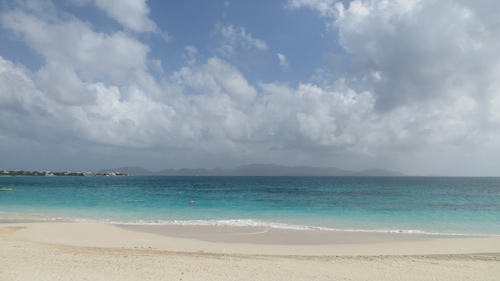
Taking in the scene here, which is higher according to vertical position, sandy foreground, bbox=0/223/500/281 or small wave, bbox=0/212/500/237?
sandy foreground, bbox=0/223/500/281

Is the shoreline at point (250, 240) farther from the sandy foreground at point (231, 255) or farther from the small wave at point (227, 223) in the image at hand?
the small wave at point (227, 223)

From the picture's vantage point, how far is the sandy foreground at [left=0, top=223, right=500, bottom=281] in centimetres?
Result: 925

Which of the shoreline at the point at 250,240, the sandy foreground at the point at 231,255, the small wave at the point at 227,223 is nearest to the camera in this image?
the sandy foreground at the point at 231,255

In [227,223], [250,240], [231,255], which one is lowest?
[227,223]

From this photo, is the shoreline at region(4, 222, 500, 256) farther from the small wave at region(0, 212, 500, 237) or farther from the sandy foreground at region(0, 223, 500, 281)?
the small wave at region(0, 212, 500, 237)

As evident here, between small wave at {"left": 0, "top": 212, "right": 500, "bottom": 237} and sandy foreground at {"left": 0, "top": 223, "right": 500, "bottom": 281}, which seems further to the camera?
small wave at {"left": 0, "top": 212, "right": 500, "bottom": 237}

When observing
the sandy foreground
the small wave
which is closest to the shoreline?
the sandy foreground

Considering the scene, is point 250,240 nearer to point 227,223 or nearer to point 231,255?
point 231,255

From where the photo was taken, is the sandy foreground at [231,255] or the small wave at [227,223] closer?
the sandy foreground at [231,255]

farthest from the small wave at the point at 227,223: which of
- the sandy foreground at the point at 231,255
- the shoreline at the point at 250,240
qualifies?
the sandy foreground at the point at 231,255

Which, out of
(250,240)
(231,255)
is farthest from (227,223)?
(231,255)

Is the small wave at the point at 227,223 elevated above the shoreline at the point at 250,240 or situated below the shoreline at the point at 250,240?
below

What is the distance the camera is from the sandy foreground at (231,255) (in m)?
9.25

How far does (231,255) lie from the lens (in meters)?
12.0
